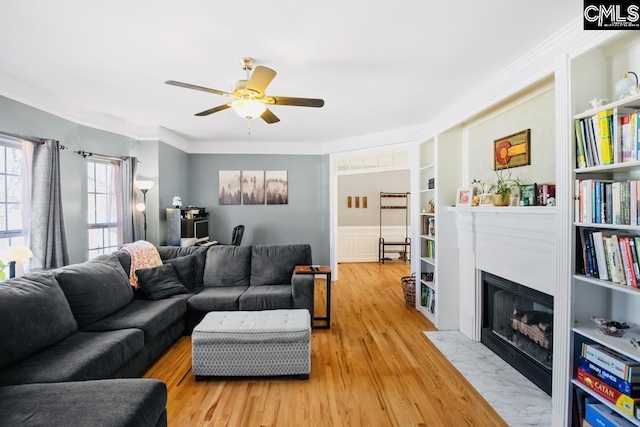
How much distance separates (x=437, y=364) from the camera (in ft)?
9.08

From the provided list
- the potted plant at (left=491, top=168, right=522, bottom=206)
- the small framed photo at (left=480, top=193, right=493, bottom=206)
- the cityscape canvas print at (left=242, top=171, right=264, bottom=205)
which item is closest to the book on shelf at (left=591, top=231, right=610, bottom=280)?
the potted plant at (left=491, top=168, right=522, bottom=206)

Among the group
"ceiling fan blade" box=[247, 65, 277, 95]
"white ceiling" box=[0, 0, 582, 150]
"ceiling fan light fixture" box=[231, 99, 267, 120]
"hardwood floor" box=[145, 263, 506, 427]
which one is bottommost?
"hardwood floor" box=[145, 263, 506, 427]

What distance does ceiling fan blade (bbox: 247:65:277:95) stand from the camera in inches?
80.7

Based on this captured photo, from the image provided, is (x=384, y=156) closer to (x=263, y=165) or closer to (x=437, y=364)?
(x=263, y=165)

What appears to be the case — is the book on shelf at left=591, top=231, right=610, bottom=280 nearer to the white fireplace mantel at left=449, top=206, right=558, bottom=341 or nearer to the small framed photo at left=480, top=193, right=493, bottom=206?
the white fireplace mantel at left=449, top=206, right=558, bottom=341

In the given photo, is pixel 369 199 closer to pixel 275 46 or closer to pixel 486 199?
pixel 486 199

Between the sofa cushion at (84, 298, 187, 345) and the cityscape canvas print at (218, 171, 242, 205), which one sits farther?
the cityscape canvas print at (218, 171, 242, 205)

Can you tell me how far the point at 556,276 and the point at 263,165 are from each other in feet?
16.4

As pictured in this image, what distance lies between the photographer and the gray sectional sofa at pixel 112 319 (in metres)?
1.49

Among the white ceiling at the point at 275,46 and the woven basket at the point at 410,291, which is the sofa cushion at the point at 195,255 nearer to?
the white ceiling at the point at 275,46

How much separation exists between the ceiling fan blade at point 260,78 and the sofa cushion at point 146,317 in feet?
7.22

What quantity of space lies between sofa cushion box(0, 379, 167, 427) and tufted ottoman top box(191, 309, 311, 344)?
0.79 m

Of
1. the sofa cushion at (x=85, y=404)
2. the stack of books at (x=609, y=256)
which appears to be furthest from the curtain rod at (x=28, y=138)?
the stack of books at (x=609, y=256)

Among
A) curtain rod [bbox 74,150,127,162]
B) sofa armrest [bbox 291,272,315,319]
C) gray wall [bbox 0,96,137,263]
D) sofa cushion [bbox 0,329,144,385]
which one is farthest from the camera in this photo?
curtain rod [bbox 74,150,127,162]
